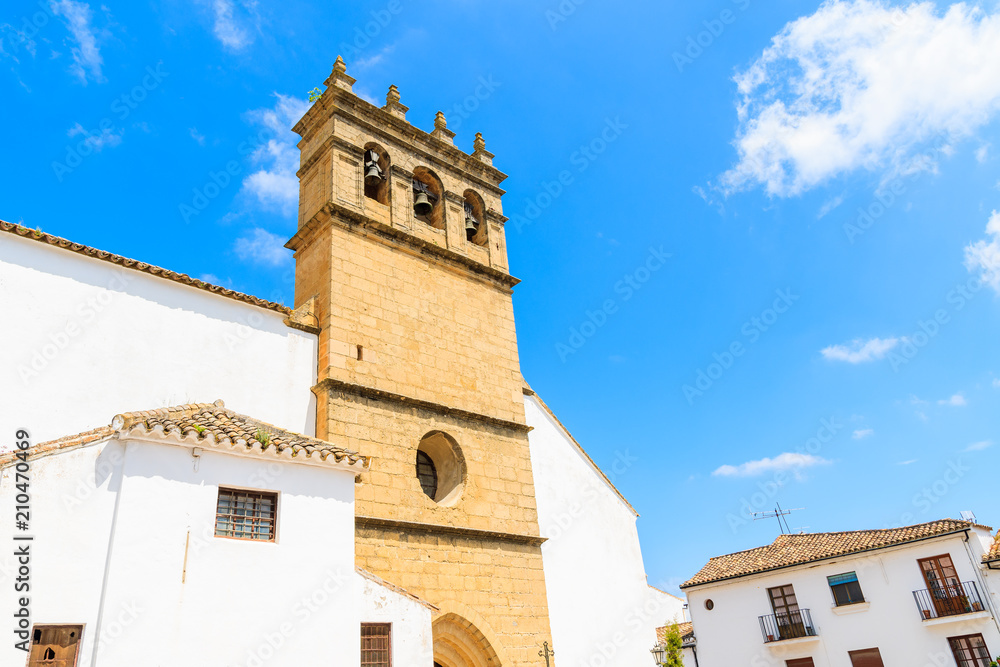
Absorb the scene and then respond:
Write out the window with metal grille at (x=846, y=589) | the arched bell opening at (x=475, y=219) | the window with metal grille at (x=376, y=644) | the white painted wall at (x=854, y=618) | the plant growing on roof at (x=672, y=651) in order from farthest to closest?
the window with metal grille at (x=846, y=589), the white painted wall at (x=854, y=618), the arched bell opening at (x=475, y=219), the plant growing on roof at (x=672, y=651), the window with metal grille at (x=376, y=644)

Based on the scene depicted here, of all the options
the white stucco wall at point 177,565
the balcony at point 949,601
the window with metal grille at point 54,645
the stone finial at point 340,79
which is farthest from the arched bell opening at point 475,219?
the balcony at point 949,601

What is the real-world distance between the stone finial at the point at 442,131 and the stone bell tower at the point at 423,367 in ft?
0.25

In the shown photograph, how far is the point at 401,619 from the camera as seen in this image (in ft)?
24.6

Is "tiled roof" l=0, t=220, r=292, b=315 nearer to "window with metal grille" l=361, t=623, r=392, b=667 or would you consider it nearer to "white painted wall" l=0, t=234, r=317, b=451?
"white painted wall" l=0, t=234, r=317, b=451

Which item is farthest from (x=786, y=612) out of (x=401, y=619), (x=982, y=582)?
(x=401, y=619)

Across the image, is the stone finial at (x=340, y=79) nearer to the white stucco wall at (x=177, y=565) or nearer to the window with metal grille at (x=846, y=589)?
the white stucco wall at (x=177, y=565)

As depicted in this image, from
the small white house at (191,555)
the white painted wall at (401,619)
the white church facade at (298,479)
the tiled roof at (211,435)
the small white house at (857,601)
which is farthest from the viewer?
the small white house at (857,601)

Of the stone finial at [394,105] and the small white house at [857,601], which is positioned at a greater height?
the stone finial at [394,105]

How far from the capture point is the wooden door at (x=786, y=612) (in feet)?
56.1

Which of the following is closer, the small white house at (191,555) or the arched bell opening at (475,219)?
the small white house at (191,555)

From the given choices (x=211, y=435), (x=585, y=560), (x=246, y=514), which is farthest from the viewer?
(x=585, y=560)

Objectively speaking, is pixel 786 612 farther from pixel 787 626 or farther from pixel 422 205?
pixel 422 205

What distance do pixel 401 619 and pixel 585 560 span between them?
526 cm

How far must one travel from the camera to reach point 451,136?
14.1 metres
